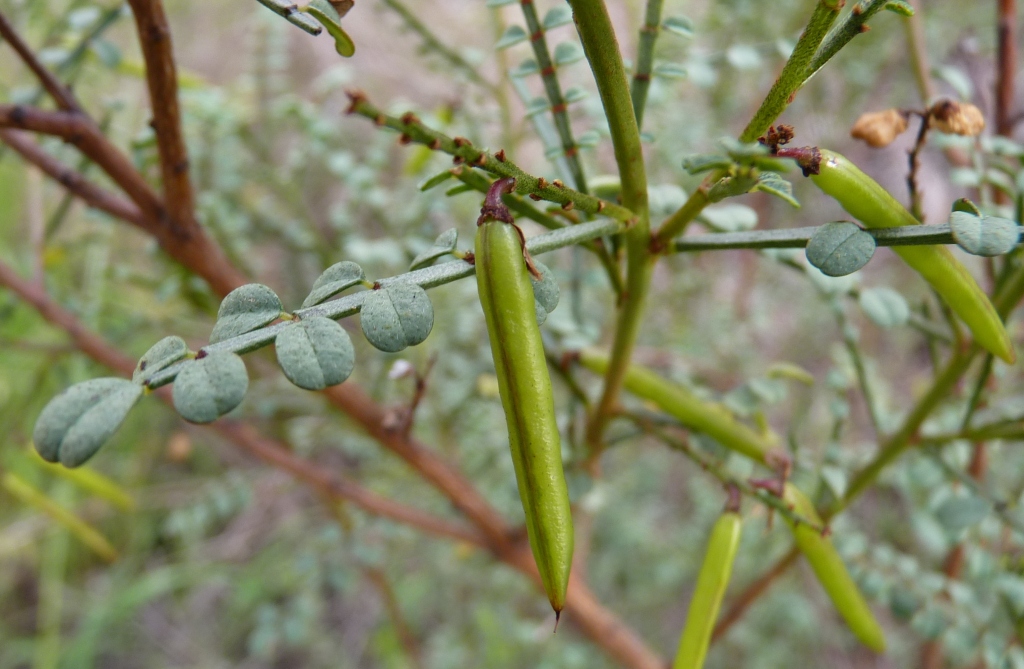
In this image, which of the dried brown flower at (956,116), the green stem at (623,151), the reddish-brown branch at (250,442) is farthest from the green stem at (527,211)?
the reddish-brown branch at (250,442)

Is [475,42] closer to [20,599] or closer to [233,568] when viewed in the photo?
[233,568]

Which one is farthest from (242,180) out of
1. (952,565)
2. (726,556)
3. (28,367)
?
(952,565)

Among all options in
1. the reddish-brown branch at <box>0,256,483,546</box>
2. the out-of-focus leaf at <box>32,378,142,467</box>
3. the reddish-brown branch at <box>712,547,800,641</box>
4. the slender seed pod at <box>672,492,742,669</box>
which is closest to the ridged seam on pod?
the slender seed pod at <box>672,492,742,669</box>

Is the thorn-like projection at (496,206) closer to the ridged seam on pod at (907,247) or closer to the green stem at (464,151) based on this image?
the green stem at (464,151)

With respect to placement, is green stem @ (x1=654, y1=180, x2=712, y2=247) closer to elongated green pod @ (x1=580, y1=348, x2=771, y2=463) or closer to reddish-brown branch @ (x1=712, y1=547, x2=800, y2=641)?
elongated green pod @ (x1=580, y1=348, x2=771, y2=463)

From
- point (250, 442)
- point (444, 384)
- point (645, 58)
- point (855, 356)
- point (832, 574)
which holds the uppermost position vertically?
point (645, 58)

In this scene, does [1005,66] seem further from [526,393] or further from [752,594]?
[526,393]

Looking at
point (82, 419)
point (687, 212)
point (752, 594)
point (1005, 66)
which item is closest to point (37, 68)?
point (82, 419)
